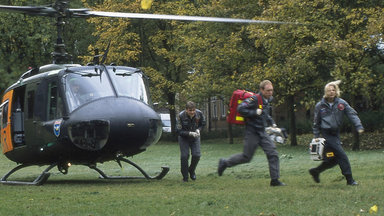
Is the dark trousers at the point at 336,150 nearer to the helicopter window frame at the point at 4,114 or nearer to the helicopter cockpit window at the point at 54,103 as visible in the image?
the helicopter cockpit window at the point at 54,103

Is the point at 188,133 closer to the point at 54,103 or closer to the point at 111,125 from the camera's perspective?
the point at 111,125

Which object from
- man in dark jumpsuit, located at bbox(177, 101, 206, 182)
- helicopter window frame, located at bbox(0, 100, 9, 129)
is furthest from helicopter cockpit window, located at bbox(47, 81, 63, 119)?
man in dark jumpsuit, located at bbox(177, 101, 206, 182)

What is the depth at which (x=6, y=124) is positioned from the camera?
17.6m

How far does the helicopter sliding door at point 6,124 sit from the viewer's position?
17.4 metres

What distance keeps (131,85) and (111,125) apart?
155 cm

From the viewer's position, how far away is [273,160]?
12469 mm

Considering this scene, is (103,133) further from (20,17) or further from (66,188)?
(20,17)

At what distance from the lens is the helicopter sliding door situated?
17391mm

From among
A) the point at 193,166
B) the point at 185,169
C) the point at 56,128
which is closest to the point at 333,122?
the point at 185,169

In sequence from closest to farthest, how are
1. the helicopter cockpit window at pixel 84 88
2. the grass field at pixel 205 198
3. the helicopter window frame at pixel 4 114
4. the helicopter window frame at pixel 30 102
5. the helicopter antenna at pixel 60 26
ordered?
the grass field at pixel 205 198 < the helicopter antenna at pixel 60 26 < the helicopter cockpit window at pixel 84 88 < the helicopter window frame at pixel 30 102 < the helicopter window frame at pixel 4 114

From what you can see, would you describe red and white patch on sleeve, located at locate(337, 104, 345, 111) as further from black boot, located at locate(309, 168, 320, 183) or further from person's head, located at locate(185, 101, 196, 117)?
person's head, located at locate(185, 101, 196, 117)

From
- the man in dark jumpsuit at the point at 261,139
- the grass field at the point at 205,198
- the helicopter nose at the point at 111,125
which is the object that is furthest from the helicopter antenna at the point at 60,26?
the man in dark jumpsuit at the point at 261,139

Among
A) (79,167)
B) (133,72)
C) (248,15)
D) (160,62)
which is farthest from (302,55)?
(160,62)

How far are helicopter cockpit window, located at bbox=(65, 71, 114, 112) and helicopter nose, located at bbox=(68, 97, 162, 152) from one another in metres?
0.21
